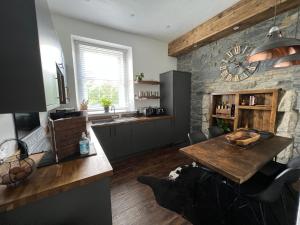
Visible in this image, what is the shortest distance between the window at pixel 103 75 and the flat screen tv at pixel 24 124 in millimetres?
1603

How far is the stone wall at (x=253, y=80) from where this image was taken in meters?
2.14

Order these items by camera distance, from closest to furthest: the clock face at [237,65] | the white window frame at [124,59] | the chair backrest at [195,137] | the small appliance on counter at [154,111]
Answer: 1. the chair backrest at [195,137]
2. the clock face at [237,65]
3. the white window frame at [124,59]
4. the small appliance on counter at [154,111]

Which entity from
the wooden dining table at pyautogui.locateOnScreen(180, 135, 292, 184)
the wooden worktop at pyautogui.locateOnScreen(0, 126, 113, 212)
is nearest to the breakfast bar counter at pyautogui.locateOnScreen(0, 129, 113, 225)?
the wooden worktop at pyautogui.locateOnScreen(0, 126, 113, 212)

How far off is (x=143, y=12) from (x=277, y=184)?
317 cm

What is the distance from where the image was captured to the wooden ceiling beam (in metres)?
2.05

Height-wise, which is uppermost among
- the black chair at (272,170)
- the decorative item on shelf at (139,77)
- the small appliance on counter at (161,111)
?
the decorative item on shelf at (139,77)

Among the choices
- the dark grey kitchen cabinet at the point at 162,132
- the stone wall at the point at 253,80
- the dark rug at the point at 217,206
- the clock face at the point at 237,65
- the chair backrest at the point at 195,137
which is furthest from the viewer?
the dark grey kitchen cabinet at the point at 162,132

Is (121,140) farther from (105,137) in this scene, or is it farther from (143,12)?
(143,12)

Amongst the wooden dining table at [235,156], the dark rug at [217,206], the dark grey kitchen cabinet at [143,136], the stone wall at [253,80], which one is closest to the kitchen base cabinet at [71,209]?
the dark rug at [217,206]

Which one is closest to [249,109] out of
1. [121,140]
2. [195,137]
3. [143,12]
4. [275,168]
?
[275,168]

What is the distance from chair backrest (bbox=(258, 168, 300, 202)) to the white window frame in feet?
10.0

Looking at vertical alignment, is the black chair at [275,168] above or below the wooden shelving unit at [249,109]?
below

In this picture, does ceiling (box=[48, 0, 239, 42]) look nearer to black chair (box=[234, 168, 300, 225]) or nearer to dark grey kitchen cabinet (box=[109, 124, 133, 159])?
dark grey kitchen cabinet (box=[109, 124, 133, 159])

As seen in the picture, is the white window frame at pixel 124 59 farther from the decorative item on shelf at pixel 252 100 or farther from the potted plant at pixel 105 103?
the decorative item on shelf at pixel 252 100
